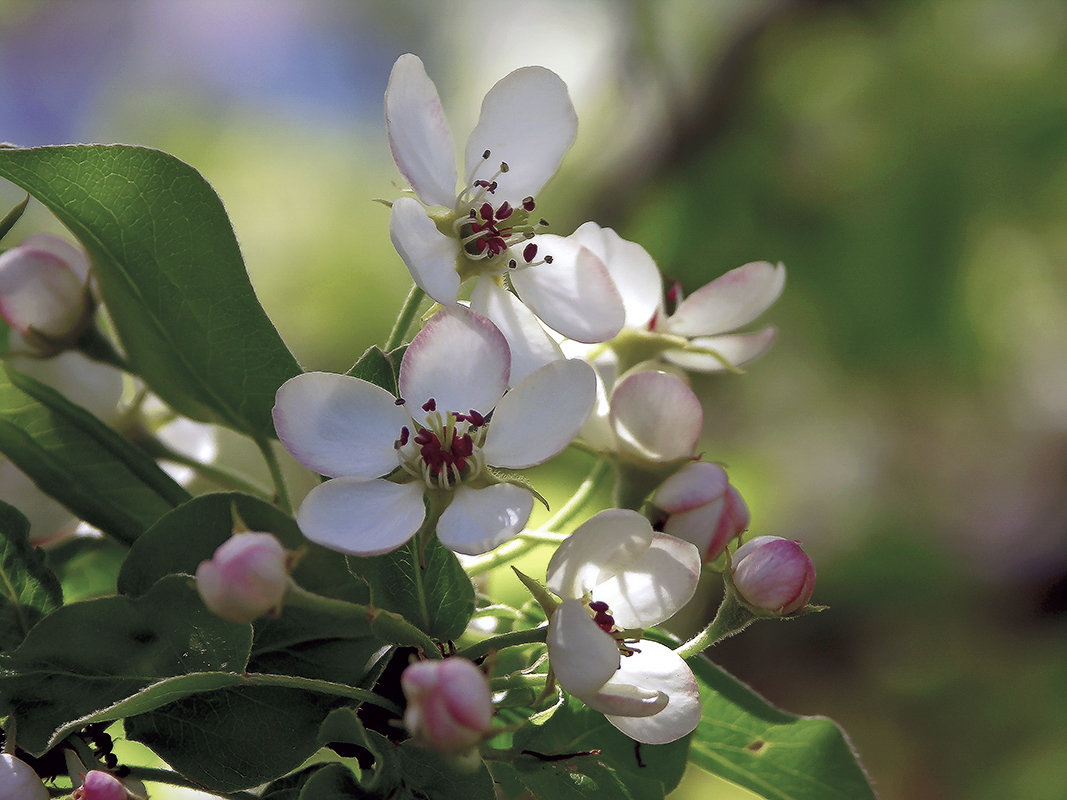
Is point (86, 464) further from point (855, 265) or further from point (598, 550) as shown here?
point (855, 265)

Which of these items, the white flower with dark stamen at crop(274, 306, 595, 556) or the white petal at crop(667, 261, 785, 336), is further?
the white petal at crop(667, 261, 785, 336)

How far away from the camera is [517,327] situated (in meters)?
0.44

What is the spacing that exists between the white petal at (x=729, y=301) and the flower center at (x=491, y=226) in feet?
0.35

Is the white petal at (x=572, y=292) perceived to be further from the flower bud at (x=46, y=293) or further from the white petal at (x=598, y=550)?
the flower bud at (x=46, y=293)

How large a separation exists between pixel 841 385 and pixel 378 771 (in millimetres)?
1994

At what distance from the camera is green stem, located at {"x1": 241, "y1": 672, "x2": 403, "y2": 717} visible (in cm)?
34

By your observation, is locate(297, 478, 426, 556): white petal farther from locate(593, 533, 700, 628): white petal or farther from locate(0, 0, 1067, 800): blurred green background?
locate(0, 0, 1067, 800): blurred green background

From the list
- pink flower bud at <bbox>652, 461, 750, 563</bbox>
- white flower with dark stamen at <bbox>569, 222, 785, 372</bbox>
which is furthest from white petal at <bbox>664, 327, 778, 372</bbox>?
pink flower bud at <bbox>652, 461, 750, 563</bbox>

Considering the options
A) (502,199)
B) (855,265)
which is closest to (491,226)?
(502,199)

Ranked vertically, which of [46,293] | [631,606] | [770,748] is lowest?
[770,748]

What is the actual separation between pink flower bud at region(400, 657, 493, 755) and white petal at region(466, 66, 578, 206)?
0.85ft

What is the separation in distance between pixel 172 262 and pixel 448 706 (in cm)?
26

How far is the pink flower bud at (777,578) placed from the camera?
39cm

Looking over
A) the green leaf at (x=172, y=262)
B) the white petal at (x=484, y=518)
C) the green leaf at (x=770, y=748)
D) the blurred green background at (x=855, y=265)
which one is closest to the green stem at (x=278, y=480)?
the green leaf at (x=172, y=262)
